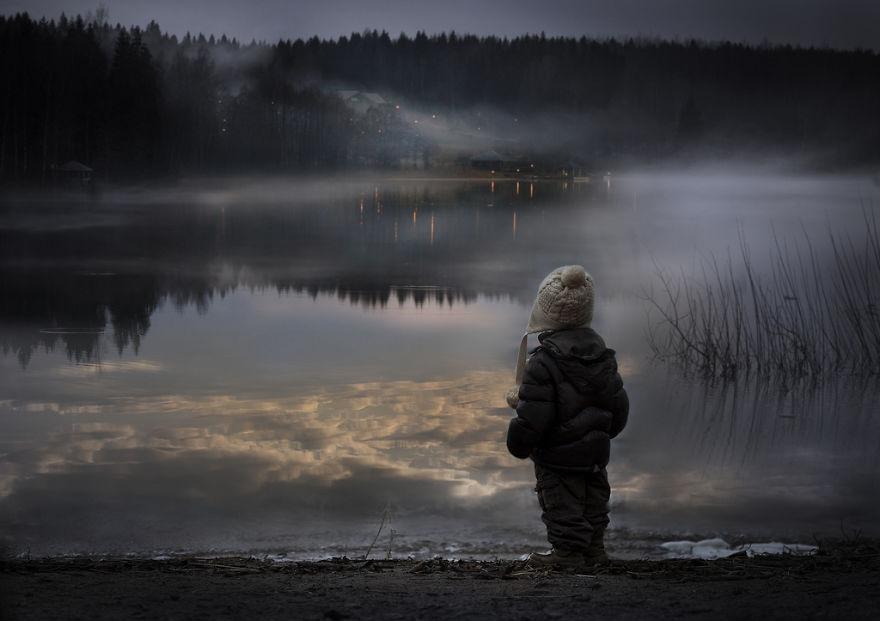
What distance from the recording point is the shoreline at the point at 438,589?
3984mm

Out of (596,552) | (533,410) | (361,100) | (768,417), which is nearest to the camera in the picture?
(533,410)

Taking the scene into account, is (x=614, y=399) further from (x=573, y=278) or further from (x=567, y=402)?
(x=573, y=278)

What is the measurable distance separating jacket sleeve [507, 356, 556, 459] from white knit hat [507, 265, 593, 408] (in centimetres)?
14

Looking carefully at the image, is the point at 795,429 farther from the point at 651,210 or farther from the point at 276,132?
the point at 276,132

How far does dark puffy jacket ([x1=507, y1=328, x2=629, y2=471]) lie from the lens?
16.0 ft

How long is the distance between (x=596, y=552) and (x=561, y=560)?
7.0 inches

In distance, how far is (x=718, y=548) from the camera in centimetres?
635

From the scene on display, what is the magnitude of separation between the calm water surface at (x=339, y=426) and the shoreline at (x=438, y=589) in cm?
112

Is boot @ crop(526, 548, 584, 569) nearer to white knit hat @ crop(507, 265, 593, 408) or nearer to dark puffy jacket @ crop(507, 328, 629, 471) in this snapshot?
dark puffy jacket @ crop(507, 328, 629, 471)

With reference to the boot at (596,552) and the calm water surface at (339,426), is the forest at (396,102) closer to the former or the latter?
the calm water surface at (339,426)

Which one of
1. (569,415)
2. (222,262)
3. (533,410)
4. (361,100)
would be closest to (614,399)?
(569,415)

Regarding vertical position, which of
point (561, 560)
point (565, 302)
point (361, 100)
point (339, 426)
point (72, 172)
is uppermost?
point (361, 100)

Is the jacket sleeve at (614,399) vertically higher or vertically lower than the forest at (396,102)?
lower

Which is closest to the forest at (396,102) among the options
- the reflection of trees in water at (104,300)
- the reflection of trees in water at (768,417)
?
the reflection of trees in water at (104,300)
